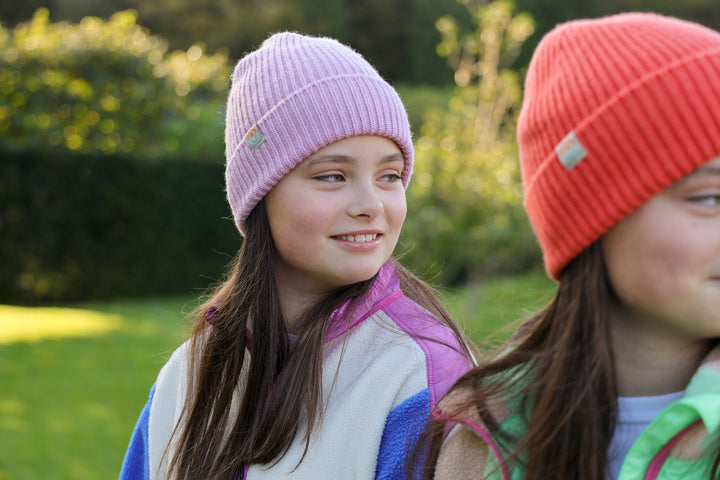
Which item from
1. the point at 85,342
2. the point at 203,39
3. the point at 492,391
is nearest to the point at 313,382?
the point at 492,391

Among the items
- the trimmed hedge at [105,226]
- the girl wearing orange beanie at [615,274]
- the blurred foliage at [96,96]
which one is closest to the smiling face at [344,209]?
the girl wearing orange beanie at [615,274]

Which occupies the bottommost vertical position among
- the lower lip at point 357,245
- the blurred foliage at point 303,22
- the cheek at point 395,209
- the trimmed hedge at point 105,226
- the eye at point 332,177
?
the trimmed hedge at point 105,226

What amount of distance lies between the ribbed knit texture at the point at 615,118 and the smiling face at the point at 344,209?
Answer: 53cm

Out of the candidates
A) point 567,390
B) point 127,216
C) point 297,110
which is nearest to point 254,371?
point 297,110

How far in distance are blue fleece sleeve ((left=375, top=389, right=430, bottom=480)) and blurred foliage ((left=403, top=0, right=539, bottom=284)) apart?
14.9 ft

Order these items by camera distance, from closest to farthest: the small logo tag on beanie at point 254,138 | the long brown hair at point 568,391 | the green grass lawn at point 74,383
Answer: the long brown hair at point 568,391 < the small logo tag on beanie at point 254,138 < the green grass lawn at point 74,383

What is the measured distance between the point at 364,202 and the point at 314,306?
34cm

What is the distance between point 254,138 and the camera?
2158 mm

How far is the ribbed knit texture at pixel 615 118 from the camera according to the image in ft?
4.37

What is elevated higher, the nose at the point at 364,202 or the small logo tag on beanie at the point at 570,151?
the small logo tag on beanie at the point at 570,151

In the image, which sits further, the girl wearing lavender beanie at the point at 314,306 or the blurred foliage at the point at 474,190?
the blurred foliage at the point at 474,190

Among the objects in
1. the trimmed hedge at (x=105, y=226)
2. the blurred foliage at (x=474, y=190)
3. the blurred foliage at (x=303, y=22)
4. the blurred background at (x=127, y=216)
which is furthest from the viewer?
the blurred foliage at (x=303, y=22)

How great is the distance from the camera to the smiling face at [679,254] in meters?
1.33

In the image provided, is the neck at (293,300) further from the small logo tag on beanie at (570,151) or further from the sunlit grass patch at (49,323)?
the sunlit grass patch at (49,323)
